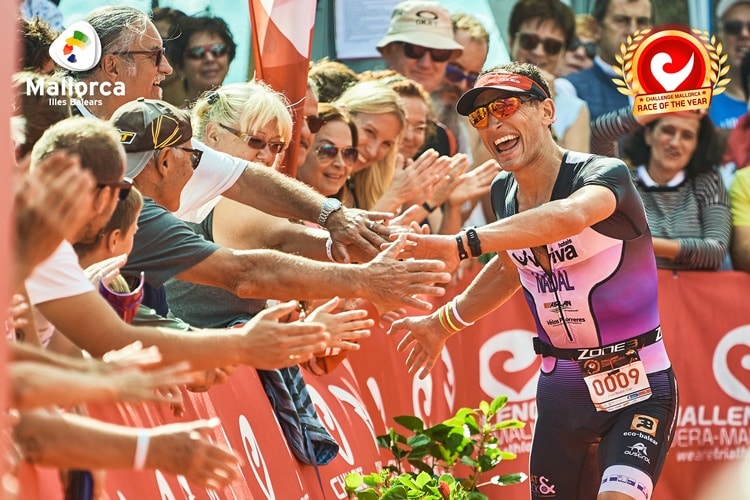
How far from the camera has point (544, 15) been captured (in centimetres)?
1011

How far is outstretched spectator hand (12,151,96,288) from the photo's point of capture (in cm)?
306

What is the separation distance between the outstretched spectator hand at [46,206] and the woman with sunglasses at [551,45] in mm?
7116

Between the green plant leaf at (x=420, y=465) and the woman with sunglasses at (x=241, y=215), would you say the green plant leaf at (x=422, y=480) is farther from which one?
the woman with sunglasses at (x=241, y=215)

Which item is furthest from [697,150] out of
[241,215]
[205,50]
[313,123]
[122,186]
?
[122,186]

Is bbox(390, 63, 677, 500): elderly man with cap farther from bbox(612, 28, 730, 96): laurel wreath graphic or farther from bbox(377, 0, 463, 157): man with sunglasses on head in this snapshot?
bbox(612, 28, 730, 96): laurel wreath graphic

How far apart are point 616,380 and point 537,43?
15.2ft

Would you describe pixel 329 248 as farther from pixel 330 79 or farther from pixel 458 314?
pixel 330 79

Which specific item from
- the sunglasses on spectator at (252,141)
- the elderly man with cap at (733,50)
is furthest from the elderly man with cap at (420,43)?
the sunglasses on spectator at (252,141)

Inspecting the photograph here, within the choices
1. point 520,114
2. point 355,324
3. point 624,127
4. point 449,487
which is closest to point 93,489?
point 355,324

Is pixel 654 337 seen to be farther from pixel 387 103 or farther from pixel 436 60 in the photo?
pixel 436 60

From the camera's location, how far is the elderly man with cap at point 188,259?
15.8 feet

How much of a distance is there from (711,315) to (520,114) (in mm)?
4940

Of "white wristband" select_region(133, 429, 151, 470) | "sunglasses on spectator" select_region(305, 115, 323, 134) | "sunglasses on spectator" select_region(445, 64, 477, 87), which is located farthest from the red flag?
"white wristband" select_region(133, 429, 151, 470)

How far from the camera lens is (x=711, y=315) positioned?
10344mm
